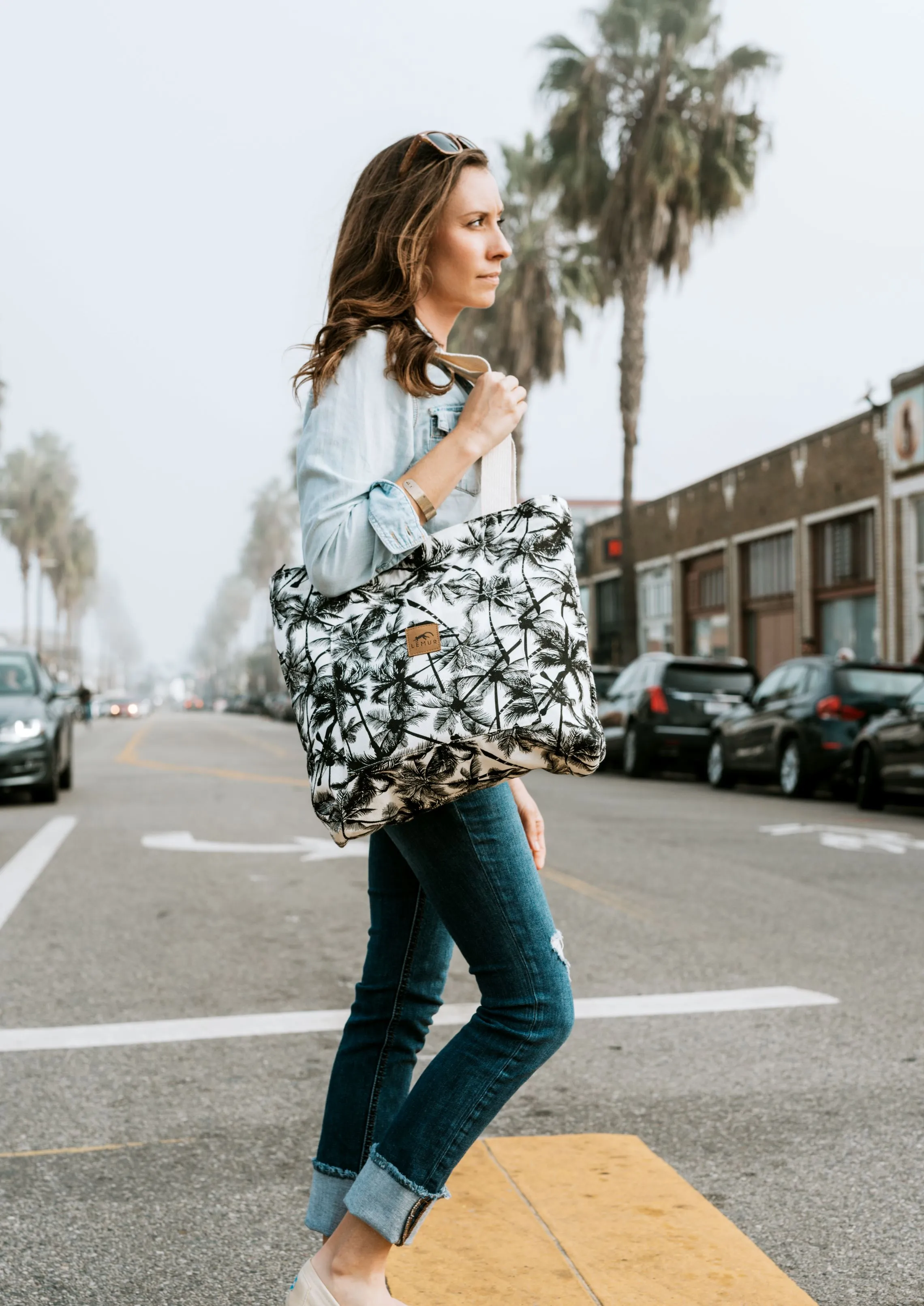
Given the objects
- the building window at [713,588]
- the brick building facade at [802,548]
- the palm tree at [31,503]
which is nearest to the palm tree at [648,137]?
the brick building facade at [802,548]

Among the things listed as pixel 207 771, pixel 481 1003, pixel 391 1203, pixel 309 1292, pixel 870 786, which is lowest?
pixel 207 771

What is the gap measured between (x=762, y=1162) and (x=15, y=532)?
83.6m

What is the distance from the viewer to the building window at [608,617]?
4428 cm

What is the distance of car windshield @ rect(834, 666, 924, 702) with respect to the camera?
1577 cm

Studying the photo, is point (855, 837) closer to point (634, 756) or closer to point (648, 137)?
point (634, 756)

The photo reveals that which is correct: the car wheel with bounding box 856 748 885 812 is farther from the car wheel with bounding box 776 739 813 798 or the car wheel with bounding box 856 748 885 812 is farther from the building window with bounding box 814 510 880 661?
the building window with bounding box 814 510 880 661

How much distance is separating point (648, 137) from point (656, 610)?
51.6ft

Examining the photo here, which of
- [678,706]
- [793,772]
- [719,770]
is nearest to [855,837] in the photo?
[793,772]

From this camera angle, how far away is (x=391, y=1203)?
7.80ft

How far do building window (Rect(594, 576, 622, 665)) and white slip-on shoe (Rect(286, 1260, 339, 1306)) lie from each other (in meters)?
41.2

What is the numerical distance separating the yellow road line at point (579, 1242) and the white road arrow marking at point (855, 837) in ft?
23.4

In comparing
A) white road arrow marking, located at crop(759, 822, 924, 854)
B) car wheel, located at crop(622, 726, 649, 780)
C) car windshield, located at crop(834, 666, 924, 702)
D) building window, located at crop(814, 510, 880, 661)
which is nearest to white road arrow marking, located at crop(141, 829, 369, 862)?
white road arrow marking, located at crop(759, 822, 924, 854)

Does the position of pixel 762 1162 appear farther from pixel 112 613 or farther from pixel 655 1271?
pixel 112 613

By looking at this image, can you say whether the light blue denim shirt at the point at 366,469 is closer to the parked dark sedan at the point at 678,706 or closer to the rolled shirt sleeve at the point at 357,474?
the rolled shirt sleeve at the point at 357,474
